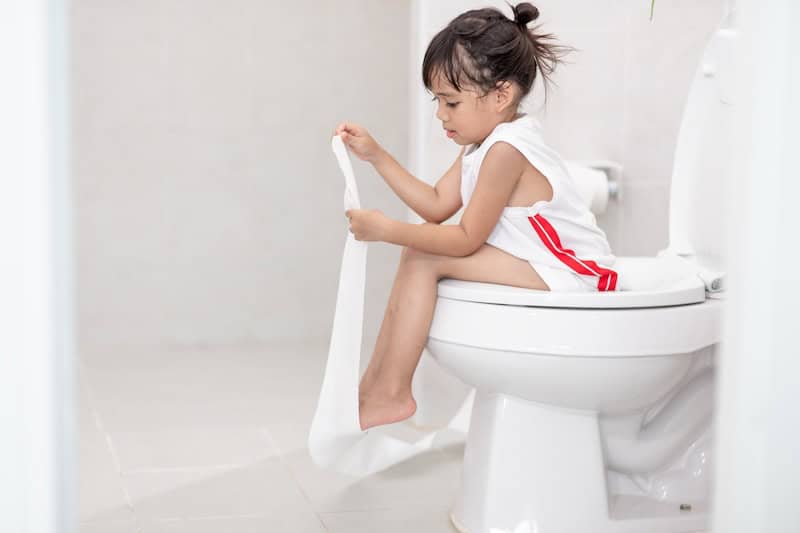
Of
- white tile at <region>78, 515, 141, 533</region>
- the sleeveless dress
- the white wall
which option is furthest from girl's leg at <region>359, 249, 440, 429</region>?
the white wall

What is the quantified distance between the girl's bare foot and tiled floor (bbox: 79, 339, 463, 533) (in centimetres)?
16

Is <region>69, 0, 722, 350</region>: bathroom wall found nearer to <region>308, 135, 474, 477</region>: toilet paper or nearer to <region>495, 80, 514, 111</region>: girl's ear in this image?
<region>495, 80, 514, 111</region>: girl's ear

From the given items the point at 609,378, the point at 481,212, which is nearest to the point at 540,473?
the point at 609,378

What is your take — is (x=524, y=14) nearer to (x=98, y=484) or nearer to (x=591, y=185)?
(x=591, y=185)

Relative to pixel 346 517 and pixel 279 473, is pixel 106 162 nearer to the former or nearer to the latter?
pixel 279 473

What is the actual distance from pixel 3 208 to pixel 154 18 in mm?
2109

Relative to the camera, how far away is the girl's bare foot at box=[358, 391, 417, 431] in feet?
5.18

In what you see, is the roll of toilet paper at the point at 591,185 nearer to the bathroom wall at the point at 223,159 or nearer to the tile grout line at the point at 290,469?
the tile grout line at the point at 290,469

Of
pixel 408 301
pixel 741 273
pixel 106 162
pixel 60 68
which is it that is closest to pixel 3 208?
pixel 60 68

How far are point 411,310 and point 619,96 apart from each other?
900 millimetres

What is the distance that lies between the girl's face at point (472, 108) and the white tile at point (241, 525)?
644mm

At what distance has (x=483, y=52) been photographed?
5.13ft

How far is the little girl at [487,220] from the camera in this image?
5.07 ft

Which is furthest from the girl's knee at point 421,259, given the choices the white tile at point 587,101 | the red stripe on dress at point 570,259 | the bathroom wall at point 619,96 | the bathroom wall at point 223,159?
the bathroom wall at point 223,159
